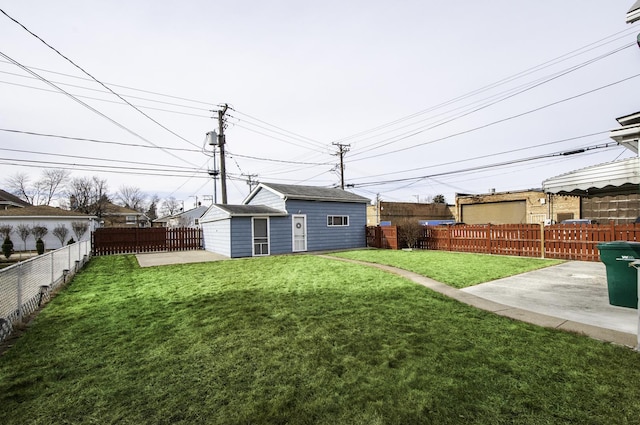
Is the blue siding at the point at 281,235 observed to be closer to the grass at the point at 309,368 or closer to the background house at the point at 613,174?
the grass at the point at 309,368

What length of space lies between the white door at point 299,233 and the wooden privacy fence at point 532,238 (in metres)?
7.15

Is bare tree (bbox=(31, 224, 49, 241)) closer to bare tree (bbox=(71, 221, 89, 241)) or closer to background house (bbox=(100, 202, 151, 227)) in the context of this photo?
bare tree (bbox=(71, 221, 89, 241))

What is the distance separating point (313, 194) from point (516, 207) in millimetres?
22086

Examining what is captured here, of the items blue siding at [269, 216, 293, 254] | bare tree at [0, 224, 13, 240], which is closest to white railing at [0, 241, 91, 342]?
blue siding at [269, 216, 293, 254]

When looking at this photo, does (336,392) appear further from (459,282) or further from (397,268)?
(397,268)

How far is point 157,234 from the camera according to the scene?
67.9 feet

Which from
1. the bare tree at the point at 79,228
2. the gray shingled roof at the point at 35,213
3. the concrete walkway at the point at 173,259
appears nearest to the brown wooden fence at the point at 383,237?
the concrete walkway at the point at 173,259

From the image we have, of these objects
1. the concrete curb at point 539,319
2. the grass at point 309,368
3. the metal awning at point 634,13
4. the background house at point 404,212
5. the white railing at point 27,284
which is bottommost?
the concrete curb at point 539,319

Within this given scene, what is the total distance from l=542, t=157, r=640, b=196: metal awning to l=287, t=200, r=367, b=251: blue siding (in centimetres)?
1285

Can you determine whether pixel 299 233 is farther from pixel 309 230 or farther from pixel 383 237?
pixel 383 237

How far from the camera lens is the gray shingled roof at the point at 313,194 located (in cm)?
1711

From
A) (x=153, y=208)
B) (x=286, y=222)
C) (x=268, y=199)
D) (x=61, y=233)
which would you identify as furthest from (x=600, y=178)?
(x=153, y=208)

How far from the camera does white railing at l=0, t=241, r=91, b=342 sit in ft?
14.8

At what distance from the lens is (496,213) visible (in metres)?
30.2
